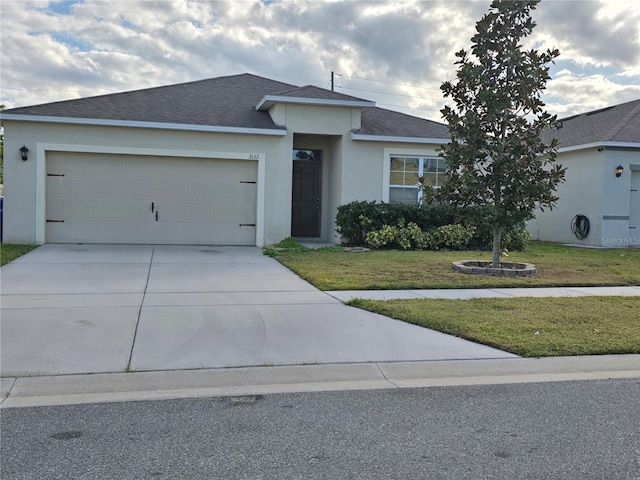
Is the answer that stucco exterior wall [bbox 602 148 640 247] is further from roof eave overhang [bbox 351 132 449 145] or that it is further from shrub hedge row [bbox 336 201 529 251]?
roof eave overhang [bbox 351 132 449 145]

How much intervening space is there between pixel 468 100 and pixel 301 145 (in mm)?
7314

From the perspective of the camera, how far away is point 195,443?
151 inches

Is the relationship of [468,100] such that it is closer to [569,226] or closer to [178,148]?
[178,148]

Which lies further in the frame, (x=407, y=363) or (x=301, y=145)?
(x=301, y=145)

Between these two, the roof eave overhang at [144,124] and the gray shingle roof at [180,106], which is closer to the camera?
the roof eave overhang at [144,124]

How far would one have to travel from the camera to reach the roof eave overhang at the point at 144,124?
14.0m

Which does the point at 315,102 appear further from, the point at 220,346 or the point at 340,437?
the point at 340,437

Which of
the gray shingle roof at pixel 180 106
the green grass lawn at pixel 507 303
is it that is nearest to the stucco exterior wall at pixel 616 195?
the green grass lawn at pixel 507 303

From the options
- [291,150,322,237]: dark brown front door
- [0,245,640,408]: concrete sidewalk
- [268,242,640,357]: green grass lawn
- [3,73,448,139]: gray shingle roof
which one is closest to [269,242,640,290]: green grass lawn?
[268,242,640,357]: green grass lawn

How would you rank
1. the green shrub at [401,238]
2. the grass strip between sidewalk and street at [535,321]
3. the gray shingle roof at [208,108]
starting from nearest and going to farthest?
1. the grass strip between sidewalk and street at [535,321]
2. the gray shingle roof at [208,108]
3. the green shrub at [401,238]

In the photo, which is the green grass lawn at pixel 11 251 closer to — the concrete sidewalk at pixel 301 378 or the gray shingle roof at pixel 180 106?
the gray shingle roof at pixel 180 106

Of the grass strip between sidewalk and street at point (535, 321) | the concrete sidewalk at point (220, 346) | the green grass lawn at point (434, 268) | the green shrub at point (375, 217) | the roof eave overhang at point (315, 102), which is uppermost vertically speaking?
the roof eave overhang at point (315, 102)

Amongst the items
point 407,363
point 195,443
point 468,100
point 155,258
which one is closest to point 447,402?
point 407,363

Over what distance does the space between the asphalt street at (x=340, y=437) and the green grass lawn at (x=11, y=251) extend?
26.6ft
